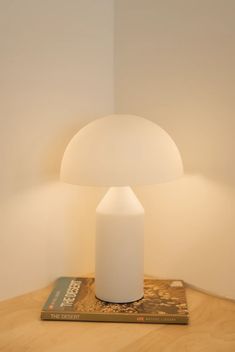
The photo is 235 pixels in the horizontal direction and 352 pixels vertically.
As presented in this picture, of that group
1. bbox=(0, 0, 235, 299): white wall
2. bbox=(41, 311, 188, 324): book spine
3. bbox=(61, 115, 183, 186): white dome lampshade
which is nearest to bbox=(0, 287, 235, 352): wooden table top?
bbox=(41, 311, 188, 324): book spine

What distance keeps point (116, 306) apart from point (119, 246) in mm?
149

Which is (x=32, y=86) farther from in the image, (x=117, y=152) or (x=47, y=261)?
(x=47, y=261)

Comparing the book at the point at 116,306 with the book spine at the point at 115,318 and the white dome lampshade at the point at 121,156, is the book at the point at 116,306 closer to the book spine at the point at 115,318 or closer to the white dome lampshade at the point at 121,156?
the book spine at the point at 115,318

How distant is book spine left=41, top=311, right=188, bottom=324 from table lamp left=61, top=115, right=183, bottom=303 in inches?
3.0

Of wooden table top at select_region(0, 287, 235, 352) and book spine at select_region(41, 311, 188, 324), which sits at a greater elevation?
book spine at select_region(41, 311, 188, 324)

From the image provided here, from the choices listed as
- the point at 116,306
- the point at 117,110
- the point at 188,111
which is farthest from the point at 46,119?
the point at 116,306

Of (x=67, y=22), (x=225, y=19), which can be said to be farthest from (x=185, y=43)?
(x=67, y=22)

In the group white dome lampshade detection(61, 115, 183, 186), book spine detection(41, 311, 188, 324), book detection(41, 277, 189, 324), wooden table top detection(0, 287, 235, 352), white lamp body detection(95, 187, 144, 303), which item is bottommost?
wooden table top detection(0, 287, 235, 352)

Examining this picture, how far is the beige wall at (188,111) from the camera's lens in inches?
47.0

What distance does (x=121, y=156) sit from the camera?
3.45 feet

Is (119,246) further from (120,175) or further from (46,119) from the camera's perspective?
(46,119)

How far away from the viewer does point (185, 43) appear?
4.08ft

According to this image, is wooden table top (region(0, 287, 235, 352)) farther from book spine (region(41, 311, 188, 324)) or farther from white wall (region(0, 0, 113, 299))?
white wall (region(0, 0, 113, 299))

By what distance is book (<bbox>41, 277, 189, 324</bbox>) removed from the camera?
1.10 m
